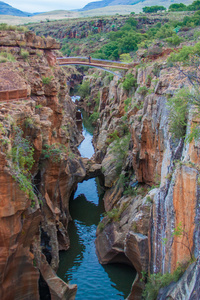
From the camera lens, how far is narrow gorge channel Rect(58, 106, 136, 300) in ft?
68.0

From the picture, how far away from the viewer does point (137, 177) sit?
2589cm

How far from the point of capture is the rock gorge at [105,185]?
1341 cm

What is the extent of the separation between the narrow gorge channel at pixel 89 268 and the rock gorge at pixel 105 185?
76 centimetres

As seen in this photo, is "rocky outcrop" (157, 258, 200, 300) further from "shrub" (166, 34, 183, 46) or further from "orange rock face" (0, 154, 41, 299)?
"shrub" (166, 34, 183, 46)

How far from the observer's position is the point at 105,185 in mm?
31875

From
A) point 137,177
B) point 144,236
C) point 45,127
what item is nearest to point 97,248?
point 137,177

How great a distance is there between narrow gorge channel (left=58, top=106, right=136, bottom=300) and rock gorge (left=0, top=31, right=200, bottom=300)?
76cm

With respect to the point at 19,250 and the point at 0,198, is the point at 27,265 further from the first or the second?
the point at 0,198

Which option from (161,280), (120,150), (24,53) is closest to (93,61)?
(120,150)

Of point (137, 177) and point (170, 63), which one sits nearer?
point (137, 177)

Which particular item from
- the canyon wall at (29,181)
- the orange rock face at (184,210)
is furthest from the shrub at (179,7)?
the orange rock face at (184,210)

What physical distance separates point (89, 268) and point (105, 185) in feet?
34.0

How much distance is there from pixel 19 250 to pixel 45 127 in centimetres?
756

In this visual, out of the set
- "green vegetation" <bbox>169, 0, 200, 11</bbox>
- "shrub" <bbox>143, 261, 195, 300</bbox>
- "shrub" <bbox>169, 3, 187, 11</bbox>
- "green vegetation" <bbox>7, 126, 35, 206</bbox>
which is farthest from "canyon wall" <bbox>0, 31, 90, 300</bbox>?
"shrub" <bbox>169, 3, 187, 11</bbox>
